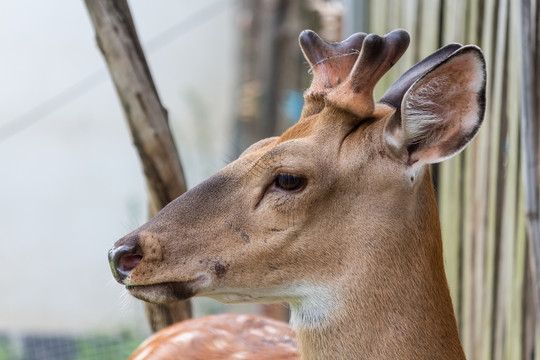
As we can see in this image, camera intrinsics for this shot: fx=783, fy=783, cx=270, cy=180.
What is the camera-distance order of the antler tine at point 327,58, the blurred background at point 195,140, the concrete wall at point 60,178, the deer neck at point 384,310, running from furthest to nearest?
the concrete wall at point 60,178 < the blurred background at point 195,140 < the antler tine at point 327,58 < the deer neck at point 384,310

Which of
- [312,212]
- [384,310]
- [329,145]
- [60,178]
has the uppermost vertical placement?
[60,178]

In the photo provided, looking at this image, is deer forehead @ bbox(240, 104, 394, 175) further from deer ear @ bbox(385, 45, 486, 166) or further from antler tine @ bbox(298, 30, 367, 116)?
antler tine @ bbox(298, 30, 367, 116)

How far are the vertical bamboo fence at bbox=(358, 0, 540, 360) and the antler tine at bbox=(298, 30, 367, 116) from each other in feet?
2.48

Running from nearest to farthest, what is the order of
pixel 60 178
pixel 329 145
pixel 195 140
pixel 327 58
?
pixel 329 145
pixel 327 58
pixel 60 178
pixel 195 140

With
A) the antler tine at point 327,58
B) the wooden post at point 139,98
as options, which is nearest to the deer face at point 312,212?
the antler tine at point 327,58

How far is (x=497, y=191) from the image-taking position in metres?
3.44

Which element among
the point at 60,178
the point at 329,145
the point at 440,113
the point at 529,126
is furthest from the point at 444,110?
the point at 60,178

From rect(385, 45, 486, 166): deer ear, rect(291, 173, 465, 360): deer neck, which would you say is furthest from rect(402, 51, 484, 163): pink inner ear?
rect(291, 173, 465, 360): deer neck

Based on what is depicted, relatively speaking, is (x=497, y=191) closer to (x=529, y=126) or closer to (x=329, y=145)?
(x=529, y=126)

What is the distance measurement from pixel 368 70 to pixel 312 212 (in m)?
0.44

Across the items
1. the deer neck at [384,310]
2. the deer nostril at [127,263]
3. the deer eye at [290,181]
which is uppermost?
the deer eye at [290,181]

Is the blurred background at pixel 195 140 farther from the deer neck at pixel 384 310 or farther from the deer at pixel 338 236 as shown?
the deer neck at pixel 384 310

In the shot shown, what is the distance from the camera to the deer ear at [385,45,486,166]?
217 cm

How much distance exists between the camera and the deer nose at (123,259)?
221 centimetres
